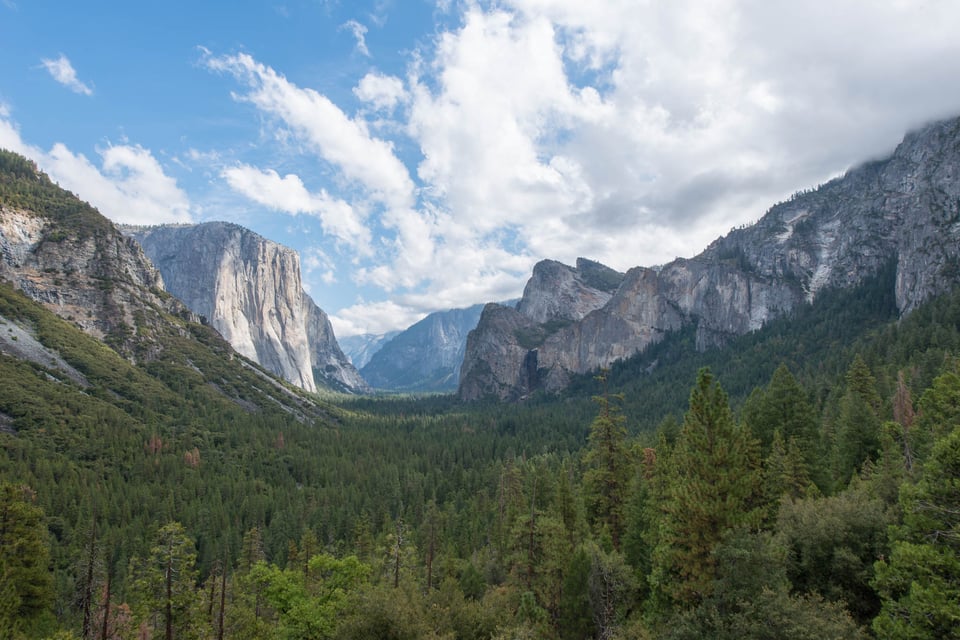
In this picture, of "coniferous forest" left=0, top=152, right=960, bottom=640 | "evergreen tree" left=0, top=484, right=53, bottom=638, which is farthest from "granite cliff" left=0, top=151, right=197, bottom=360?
"evergreen tree" left=0, top=484, right=53, bottom=638

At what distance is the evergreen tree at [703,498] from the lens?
20469 millimetres

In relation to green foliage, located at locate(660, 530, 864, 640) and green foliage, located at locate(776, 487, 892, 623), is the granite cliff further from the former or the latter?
green foliage, located at locate(776, 487, 892, 623)

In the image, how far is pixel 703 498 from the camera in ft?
68.6

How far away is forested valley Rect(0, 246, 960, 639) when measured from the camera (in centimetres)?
1780

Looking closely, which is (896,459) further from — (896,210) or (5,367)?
(896,210)

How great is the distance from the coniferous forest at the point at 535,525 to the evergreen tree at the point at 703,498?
0.09 meters

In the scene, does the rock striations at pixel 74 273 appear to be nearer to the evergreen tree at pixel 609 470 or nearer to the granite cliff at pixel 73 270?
the granite cliff at pixel 73 270

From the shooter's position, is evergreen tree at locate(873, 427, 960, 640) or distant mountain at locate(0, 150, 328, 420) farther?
distant mountain at locate(0, 150, 328, 420)

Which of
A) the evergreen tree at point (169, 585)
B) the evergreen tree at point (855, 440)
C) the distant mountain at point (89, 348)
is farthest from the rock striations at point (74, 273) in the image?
the evergreen tree at point (855, 440)

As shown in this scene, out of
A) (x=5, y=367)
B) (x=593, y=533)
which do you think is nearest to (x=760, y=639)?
(x=593, y=533)

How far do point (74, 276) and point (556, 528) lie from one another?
21346cm

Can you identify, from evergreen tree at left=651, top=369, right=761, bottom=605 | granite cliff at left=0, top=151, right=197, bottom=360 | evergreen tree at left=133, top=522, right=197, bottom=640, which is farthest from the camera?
granite cliff at left=0, top=151, right=197, bottom=360

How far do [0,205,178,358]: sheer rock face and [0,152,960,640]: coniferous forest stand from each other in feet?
177

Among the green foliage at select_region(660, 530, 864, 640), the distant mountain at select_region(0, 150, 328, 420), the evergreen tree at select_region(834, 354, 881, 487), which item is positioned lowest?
the green foliage at select_region(660, 530, 864, 640)
